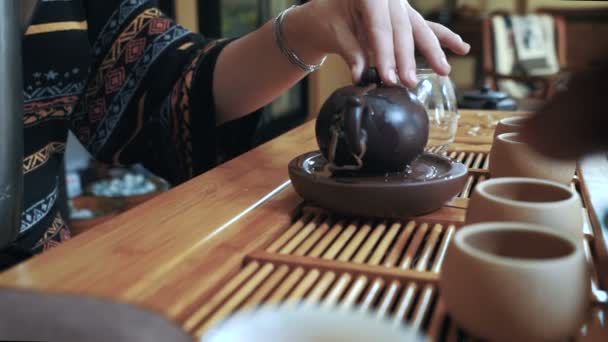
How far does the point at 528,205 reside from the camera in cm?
51

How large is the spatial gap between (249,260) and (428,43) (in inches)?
16.8

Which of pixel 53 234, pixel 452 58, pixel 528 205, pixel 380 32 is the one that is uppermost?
pixel 380 32

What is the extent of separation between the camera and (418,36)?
84 centimetres

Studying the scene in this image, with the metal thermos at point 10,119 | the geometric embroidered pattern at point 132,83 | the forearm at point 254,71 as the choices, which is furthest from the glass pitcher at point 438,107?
the metal thermos at point 10,119

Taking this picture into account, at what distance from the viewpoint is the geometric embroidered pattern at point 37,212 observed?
966mm

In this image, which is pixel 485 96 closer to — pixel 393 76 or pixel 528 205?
pixel 393 76

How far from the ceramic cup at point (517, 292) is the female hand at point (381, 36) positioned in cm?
35

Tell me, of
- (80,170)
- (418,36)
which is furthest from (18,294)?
(80,170)

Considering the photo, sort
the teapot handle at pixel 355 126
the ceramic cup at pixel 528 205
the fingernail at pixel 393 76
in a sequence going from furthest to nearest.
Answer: the fingernail at pixel 393 76 → the teapot handle at pixel 355 126 → the ceramic cup at pixel 528 205

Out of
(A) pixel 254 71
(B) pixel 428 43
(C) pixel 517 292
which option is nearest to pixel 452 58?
(A) pixel 254 71

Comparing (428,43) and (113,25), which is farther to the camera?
(113,25)

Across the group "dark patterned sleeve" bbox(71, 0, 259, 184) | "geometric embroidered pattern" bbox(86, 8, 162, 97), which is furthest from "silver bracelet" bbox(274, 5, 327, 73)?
"geometric embroidered pattern" bbox(86, 8, 162, 97)

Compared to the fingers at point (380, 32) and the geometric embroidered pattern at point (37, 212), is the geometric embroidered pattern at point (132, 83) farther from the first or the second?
the fingers at point (380, 32)

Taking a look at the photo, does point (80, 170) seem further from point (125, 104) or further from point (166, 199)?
point (166, 199)
